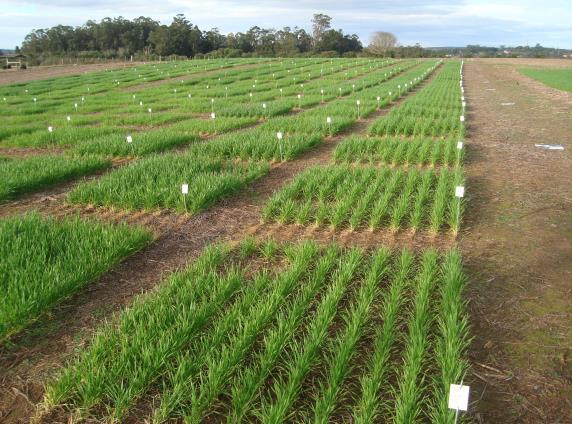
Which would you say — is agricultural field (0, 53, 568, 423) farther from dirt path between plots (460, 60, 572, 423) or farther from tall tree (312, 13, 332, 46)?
tall tree (312, 13, 332, 46)

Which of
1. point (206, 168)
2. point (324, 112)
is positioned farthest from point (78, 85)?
point (206, 168)

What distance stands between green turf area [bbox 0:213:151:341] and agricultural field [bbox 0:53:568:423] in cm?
2

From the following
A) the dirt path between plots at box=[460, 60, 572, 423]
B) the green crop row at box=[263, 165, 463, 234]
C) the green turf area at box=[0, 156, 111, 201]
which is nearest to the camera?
the dirt path between plots at box=[460, 60, 572, 423]

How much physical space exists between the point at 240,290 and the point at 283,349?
807 millimetres

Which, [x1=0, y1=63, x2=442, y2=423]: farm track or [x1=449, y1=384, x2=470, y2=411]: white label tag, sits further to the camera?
[x1=0, y1=63, x2=442, y2=423]: farm track

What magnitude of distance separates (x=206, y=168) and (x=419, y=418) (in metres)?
5.49

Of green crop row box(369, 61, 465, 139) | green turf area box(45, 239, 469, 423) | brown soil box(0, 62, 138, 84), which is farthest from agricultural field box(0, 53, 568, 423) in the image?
brown soil box(0, 62, 138, 84)

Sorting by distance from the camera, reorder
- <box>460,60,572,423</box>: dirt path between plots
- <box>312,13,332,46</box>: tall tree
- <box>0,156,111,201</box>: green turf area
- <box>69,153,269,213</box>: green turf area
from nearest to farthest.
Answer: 1. <box>460,60,572,423</box>: dirt path between plots
2. <box>69,153,269,213</box>: green turf area
3. <box>0,156,111,201</box>: green turf area
4. <box>312,13,332,46</box>: tall tree

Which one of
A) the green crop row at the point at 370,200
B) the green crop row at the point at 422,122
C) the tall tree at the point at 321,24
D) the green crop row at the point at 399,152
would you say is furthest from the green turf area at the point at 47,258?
the tall tree at the point at 321,24

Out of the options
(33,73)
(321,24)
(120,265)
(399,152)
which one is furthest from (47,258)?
(321,24)

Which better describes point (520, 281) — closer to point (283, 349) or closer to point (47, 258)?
point (283, 349)

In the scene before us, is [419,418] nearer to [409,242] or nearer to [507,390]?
[507,390]

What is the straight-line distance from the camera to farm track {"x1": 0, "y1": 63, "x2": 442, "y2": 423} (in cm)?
288

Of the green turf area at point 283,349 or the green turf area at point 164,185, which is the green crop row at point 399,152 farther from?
the green turf area at point 283,349
